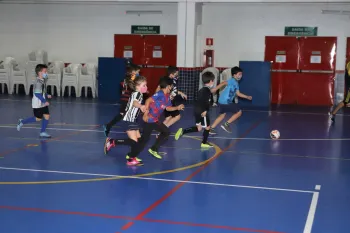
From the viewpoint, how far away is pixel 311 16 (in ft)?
66.9

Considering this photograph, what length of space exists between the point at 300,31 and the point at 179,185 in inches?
580

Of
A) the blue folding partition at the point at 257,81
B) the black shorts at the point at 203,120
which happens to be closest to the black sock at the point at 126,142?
the black shorts at the point at 203,120

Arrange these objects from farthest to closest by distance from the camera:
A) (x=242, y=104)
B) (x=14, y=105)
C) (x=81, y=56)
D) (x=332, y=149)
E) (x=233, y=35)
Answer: (x=81, y=56)
(x=233, y=35)
(x=242, y=104)
(x=14, y=105)
(x=332, y=149)

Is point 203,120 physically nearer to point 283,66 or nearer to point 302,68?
point 283,66

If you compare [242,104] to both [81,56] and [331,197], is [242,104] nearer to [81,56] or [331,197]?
[81,56]

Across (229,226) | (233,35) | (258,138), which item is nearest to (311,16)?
(233,35)

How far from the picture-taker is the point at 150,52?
22.3 m

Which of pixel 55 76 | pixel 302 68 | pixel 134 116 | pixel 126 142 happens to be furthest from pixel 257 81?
pixel 134 116

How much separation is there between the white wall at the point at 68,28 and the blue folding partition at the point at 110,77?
4.73ft

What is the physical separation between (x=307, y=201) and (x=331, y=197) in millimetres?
446

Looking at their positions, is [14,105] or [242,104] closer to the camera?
[14,105]

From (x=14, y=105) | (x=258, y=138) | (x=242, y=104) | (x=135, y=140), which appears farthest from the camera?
(x=242, y=104)

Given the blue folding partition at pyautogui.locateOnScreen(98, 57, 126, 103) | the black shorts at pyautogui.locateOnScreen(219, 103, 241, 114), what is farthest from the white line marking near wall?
the blue folding partition at pyautogui.locateOnScreen(98, 57, 126, 103)

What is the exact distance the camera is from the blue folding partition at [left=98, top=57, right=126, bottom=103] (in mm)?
21172
